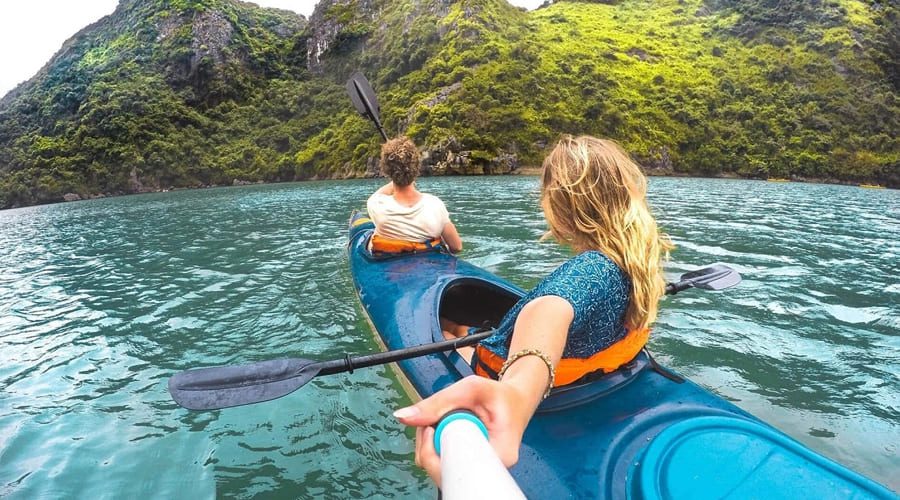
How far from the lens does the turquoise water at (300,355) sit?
245 cm

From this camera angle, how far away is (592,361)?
176 centimetres

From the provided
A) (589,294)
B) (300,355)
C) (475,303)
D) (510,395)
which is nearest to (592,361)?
(589,294)

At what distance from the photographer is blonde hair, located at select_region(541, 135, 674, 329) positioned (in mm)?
1464

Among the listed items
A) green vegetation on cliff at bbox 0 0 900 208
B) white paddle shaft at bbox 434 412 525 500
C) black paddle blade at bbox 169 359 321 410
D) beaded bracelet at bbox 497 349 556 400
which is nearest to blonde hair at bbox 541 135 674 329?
beaded bracelet at bbox 497 349 556 400

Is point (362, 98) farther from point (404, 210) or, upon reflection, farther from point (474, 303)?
point (474, 303)

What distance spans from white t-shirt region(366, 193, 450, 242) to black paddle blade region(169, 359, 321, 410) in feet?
7.94

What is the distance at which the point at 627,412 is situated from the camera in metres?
1.76

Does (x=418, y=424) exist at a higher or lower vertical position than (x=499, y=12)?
lower

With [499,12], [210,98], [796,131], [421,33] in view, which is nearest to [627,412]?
[796,131]

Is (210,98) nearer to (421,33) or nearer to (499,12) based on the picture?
(421,33)

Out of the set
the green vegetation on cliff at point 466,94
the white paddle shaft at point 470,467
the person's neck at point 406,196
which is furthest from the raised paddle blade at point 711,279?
the green vegetation on cliff at point 466,94

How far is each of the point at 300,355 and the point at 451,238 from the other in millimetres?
1919

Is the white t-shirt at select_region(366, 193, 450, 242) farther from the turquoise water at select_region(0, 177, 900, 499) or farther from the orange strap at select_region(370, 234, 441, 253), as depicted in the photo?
the turquoise water at select_region(0, 177, 900, 499)

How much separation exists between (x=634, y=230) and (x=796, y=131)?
175 ft
